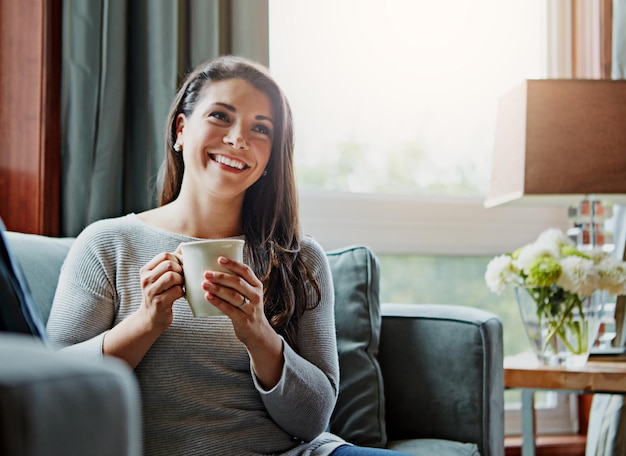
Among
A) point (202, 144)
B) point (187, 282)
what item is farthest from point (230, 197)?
point (187, 282)

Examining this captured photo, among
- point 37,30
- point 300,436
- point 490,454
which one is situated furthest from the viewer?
point 37,30

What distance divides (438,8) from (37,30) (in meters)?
1.36

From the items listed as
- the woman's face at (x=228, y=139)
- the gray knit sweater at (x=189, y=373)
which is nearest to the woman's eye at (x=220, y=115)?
the woman's face at (x=228, y=139)

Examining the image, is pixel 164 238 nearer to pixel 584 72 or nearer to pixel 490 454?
pixel 490 454

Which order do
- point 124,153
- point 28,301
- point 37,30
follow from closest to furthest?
point 28,301 < point 37,30 < point 124,153

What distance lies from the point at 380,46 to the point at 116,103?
1.01 meters

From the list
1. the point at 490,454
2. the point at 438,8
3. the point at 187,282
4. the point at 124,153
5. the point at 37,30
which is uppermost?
the point at 438,8

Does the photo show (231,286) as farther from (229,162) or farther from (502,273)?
(502,273)

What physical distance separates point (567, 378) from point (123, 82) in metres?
1.24

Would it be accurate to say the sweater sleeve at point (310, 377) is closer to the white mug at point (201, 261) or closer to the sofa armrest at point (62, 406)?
the white mug at point (201, 261)

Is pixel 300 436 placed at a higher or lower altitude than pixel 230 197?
lower

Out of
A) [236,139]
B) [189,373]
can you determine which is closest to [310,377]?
[189,373]

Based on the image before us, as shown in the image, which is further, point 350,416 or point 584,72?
point 584,72

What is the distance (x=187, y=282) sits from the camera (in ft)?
3.65
